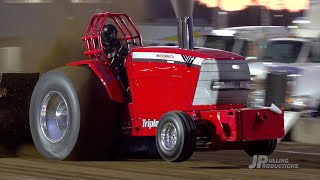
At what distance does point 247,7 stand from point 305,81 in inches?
751

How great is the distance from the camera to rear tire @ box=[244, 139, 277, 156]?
10.0 m

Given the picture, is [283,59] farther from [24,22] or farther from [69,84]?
[69,84]

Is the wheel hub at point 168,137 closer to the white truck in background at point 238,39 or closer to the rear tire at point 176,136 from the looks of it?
the rear tire at point 176,136

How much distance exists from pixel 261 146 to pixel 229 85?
94 centimetres

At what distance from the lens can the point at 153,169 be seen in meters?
9.41

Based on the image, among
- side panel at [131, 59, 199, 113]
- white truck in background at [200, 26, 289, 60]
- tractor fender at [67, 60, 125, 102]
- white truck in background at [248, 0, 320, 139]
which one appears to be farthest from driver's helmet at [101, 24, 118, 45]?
white truck in background at [200, 26, 289, 60]

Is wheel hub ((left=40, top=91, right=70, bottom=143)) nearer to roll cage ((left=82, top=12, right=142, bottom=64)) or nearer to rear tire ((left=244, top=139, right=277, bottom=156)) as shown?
roll cage ((left=82, top=12, right=142, bottom=64))

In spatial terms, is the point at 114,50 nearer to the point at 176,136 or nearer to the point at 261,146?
the point at 176,136

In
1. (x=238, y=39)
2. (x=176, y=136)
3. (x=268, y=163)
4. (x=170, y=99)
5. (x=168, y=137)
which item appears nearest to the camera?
(x=176, y=136)

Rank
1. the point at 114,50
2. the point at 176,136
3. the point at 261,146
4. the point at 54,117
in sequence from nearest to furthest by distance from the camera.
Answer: the point at 176,136
the point at 261,146
the point at 114,50
the point at 54,117

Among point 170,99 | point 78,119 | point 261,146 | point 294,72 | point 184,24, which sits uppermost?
point 184,24

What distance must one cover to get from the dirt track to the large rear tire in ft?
0.59

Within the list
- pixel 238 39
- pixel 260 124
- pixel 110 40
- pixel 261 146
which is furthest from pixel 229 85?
pixel 238 39

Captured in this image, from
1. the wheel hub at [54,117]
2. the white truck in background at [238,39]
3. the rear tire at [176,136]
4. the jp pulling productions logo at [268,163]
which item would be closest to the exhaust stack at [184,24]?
the rear tire at [176,136]
